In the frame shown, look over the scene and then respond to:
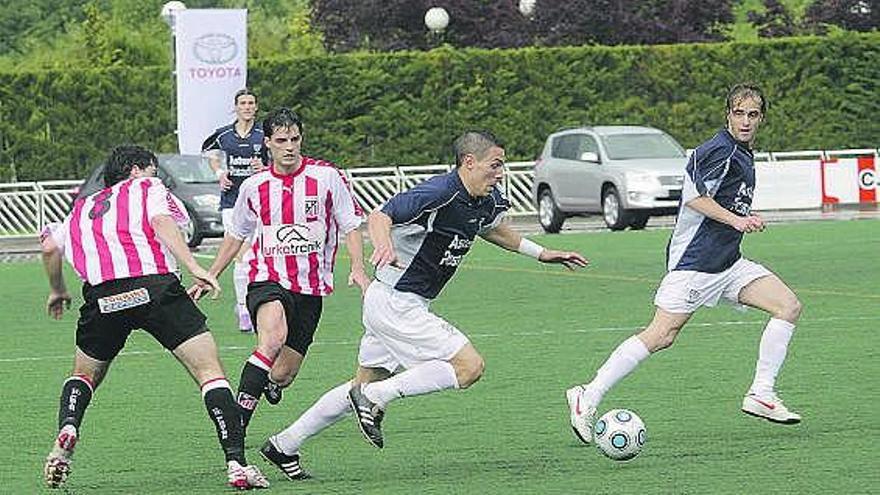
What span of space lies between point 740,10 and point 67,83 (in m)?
32.2

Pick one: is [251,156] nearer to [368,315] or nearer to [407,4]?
[368,315]

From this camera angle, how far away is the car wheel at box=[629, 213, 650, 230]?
34125mm

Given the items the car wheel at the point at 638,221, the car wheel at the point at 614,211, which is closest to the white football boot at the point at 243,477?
the car wheel at the point at 638,221

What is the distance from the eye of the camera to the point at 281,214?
1128cm

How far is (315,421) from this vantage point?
10172 millimetres

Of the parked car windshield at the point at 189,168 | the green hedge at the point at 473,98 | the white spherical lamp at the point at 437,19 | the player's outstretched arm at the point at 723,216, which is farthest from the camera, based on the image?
the white spherical lamp at the point at 437,19

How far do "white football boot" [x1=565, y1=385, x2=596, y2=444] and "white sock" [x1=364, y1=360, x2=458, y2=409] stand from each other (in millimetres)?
1031

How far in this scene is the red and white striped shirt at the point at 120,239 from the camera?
10.0 meters

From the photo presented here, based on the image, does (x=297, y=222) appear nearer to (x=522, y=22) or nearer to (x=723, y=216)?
(x=723, y=216)

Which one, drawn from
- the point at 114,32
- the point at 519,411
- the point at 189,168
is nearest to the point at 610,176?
the point at 189,168

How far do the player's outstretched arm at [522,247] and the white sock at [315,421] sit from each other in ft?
4.01

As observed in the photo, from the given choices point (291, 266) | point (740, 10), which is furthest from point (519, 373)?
point (740, 10)

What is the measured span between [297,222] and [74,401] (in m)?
1.70

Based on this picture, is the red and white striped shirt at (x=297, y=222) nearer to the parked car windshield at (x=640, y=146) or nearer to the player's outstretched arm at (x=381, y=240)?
the player's outstretched arm at (x=381, y=240)
